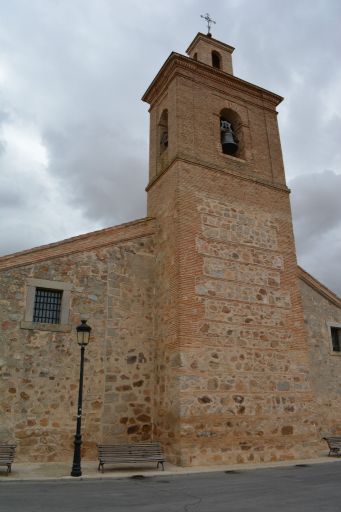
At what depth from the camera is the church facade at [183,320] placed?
396 inches

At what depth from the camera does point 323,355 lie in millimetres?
14414

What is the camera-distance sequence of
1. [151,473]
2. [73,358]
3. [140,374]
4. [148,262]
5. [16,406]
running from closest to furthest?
1. [151,473]
2. [16,406]
3. [73,358]
4. [140,374]
5. [148,262]

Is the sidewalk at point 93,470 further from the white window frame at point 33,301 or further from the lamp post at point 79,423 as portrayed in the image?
the white window frame at point 33,301

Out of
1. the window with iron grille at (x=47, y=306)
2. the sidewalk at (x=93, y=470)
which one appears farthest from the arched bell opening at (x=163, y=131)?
the sidewalk at (x=93, y=470)

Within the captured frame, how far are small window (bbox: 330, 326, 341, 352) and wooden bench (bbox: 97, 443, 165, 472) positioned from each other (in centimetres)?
852

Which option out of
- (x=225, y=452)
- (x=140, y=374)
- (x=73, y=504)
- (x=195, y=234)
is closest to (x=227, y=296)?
(x=195, y=234)

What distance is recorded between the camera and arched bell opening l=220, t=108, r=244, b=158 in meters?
13.7

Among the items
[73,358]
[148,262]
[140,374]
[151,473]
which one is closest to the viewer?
[151,473]

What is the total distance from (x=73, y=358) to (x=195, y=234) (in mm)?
4520

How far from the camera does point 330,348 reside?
14711 millimetres

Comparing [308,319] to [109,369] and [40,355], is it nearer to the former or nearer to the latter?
[109,369]

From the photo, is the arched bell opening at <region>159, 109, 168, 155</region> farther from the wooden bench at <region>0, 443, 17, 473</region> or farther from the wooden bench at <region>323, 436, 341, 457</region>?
the wooden bench at <region>323, 436, 341, 457</region>

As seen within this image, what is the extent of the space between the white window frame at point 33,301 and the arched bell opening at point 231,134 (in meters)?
6.75

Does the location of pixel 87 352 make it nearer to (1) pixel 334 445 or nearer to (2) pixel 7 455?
Answer: (2) pixel 7 455
